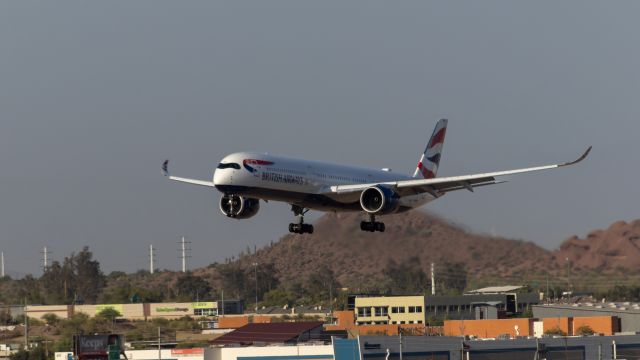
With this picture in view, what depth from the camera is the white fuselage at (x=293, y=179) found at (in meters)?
88.6

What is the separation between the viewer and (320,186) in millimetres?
93750

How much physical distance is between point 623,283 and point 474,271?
589 inches

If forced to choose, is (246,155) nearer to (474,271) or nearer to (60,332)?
(474,271)

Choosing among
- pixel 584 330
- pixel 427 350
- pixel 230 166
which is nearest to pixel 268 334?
pixel 427 350

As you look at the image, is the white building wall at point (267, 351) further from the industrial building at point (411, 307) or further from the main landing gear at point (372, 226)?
the industrial building at point (411, 307)

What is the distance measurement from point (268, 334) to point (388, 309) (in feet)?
179

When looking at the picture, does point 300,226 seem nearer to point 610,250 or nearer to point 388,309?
point 610,250

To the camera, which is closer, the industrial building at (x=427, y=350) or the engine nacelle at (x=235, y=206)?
the engine nacelle at (x=235, y=206)

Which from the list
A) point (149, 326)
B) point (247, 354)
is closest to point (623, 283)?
point (247, 354)

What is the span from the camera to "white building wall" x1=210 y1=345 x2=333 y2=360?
109500mm

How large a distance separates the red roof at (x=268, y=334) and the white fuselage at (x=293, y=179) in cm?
2802

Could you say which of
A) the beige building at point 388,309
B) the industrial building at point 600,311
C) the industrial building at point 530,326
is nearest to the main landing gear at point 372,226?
the industrial building at point 530,326

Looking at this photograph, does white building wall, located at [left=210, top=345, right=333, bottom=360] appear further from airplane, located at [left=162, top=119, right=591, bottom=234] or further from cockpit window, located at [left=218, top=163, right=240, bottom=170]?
cockpit window, located at [left=218, top=163, right=240, bottom=170]

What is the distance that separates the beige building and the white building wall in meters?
64.3
